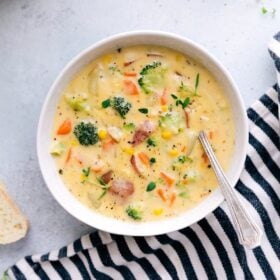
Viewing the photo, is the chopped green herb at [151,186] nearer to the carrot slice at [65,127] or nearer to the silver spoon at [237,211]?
the silver spoon at [237,211]

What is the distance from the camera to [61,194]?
10.6 ft

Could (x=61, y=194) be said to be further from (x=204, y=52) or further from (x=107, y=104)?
(x=204, y=52)

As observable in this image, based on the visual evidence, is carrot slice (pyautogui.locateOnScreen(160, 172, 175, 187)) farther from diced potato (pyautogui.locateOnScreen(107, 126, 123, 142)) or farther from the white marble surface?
the white marble surface

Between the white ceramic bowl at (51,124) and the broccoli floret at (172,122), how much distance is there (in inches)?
11.5

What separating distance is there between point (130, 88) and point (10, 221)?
3.30 feet

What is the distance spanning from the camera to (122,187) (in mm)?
3197

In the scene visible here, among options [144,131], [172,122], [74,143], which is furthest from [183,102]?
[74,143]

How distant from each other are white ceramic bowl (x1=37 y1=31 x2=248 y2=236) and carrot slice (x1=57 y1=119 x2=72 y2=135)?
0.06 m

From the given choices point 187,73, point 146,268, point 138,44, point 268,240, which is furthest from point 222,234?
point 138,44

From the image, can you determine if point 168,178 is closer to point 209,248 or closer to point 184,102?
point 184,102

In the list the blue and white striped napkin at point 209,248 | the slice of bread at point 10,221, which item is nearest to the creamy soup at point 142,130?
the blue and white striped napkin at point 209,248

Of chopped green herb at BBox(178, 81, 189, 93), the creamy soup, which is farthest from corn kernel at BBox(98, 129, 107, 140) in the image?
chopped green herb at BBox(178, 81, 189, 93)

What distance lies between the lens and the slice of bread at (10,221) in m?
3.38

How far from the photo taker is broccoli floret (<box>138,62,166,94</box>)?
316 centimetres
